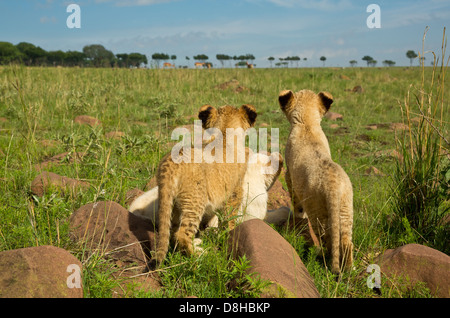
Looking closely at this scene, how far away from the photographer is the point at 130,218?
4.21 meters

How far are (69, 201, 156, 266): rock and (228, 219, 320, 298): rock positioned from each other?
941 mm

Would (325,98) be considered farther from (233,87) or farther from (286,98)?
(233,87)

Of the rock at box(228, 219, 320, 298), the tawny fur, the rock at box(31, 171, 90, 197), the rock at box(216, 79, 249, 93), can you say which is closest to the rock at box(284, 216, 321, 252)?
the tawny fur

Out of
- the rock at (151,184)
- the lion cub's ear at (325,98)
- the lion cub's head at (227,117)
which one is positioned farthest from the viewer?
the rock at (151,184)

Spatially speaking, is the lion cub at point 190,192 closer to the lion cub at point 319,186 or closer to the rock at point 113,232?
the rock at point 113,232

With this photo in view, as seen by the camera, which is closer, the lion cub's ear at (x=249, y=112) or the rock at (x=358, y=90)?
the lion cub's ear at (x=249, y=112)

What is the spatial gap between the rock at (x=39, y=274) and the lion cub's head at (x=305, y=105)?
3261 mm

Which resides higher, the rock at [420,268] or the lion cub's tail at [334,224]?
the lion cub's tail at [334,224]

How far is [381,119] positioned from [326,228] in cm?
1059

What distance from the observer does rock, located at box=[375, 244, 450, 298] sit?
355 cm

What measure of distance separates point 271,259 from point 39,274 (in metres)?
1.89

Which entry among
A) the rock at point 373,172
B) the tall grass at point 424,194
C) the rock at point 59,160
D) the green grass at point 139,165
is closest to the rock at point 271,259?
the green grass at point 139,165

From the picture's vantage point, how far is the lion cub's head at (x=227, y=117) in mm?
4672
